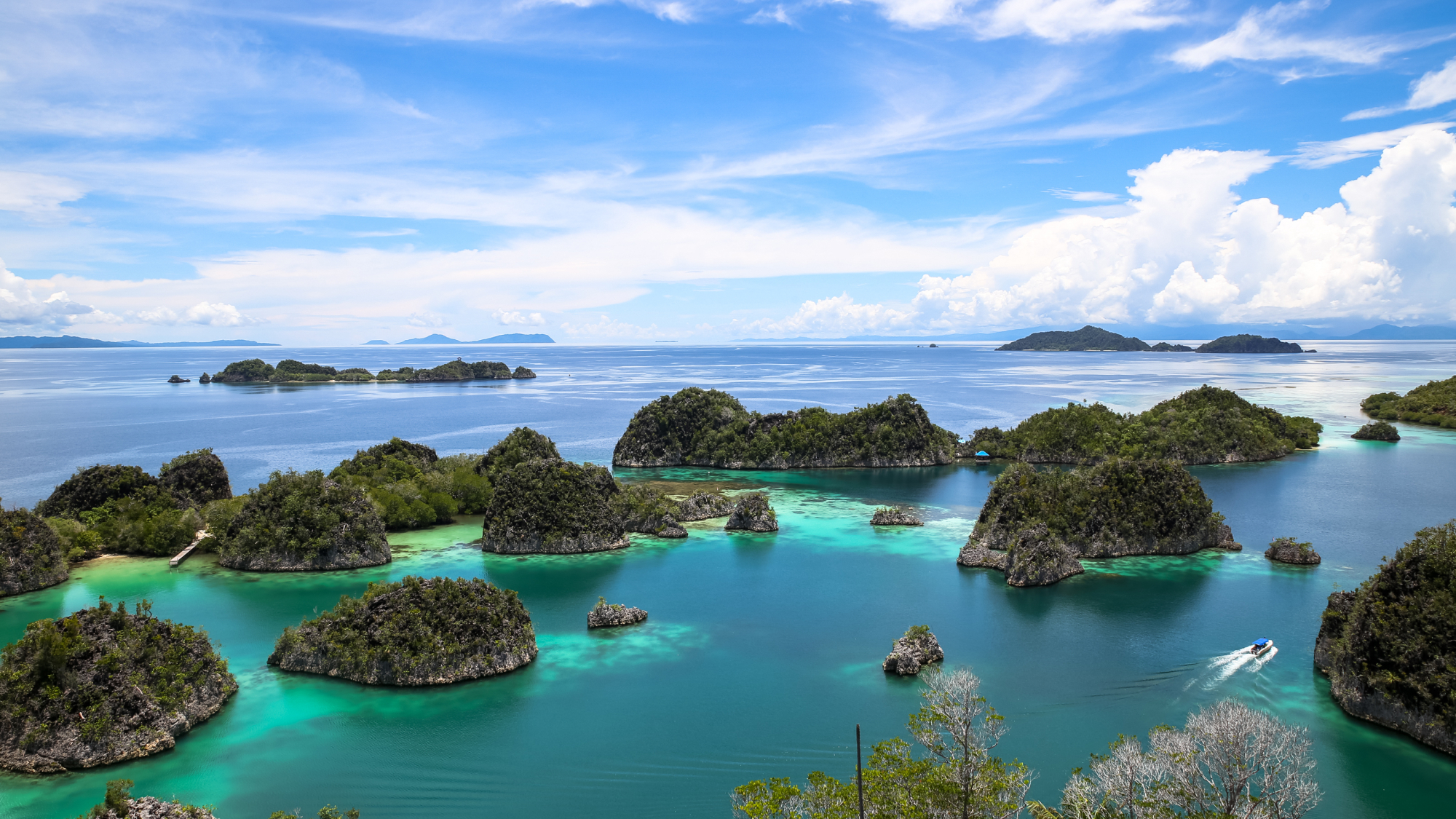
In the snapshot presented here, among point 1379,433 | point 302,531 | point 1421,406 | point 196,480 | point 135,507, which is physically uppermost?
point 196,480

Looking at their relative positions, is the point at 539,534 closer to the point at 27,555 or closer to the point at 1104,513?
the point at 27,555

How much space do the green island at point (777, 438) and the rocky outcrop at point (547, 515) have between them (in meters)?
33.0

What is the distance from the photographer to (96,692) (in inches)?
972

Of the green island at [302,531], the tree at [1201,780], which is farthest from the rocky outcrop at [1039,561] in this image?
the green island at [302,531]

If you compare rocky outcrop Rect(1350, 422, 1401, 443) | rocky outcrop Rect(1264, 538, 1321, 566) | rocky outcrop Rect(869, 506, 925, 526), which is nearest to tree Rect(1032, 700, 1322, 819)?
rocky outcrop Rect(1264, 538, 1321, 566)

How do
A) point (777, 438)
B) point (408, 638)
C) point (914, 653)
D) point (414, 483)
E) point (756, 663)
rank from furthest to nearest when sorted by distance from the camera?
point (777, 438) → point (414, 483) → point (756, 663) → point (914, 653) → point (408, 638)

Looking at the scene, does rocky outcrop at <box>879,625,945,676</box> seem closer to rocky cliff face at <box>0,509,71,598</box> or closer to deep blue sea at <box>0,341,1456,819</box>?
deep blue sea at <box>0,341,1456,819</box>

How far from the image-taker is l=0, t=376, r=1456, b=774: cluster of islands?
2516 cm

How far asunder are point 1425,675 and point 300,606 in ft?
145

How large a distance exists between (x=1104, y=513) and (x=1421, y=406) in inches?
3812

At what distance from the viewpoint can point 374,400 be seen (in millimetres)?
163125

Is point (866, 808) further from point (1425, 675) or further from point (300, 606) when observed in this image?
point (300, 606)

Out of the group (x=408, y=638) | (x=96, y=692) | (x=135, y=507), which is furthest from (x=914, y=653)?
(x=135, y=507)

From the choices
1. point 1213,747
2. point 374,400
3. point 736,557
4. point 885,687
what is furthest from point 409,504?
point 374,400
